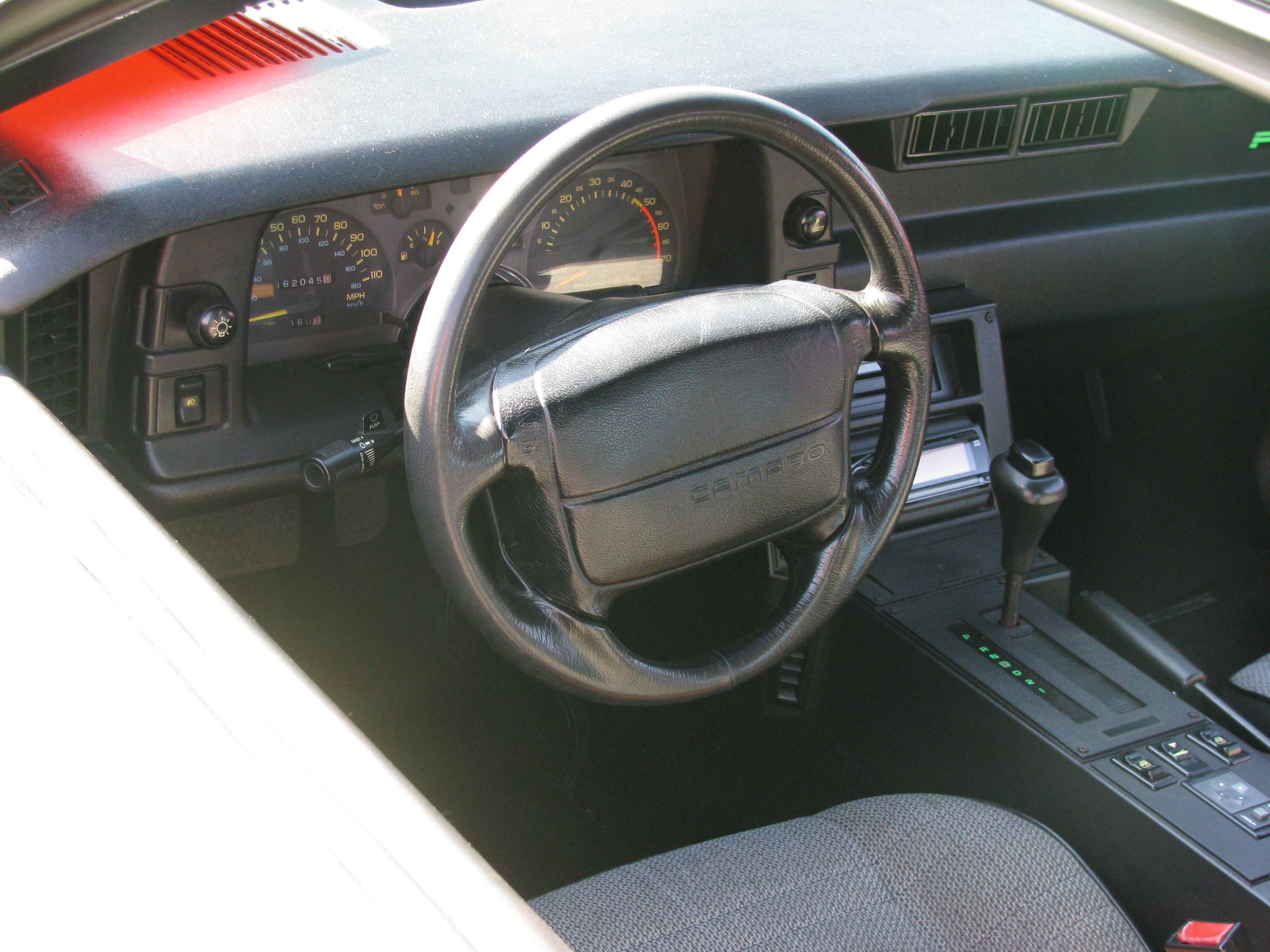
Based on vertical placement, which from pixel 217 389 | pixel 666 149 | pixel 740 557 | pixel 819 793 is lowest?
pixel 819 793

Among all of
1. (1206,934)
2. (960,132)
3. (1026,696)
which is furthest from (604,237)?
(1206,934)

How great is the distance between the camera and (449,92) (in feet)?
4.35

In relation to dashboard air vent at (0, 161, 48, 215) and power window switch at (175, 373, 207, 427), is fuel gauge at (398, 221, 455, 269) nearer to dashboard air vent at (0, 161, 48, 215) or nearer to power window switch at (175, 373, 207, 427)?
power window switch at (175, 373, 207, 427)

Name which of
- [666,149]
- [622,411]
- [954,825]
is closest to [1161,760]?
[954,825]

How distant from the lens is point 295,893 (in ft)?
1.59

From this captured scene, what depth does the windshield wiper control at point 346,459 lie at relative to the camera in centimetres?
102

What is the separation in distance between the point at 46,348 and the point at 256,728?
2.83 feet

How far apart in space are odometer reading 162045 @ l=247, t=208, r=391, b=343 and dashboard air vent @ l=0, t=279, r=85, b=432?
0.18 metres

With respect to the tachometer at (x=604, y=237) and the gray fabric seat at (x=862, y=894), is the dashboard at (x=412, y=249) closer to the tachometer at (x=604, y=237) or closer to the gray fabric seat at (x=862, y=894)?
the tachometer at (x=604, y=237)

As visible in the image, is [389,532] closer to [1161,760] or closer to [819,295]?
[819,295]

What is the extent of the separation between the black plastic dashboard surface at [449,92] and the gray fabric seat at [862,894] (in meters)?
0.74

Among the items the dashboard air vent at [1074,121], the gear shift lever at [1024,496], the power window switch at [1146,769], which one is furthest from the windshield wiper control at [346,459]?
the dashboard air vent at [1074,121]

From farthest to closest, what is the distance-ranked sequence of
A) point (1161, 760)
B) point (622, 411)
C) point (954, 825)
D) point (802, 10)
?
point (802, 10)
point (1161, 760)
point (954, 825)
point (622, 411)

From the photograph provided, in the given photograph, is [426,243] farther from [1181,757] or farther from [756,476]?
[1181,757]
